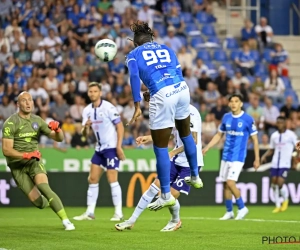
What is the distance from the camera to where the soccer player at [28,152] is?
12828 mm

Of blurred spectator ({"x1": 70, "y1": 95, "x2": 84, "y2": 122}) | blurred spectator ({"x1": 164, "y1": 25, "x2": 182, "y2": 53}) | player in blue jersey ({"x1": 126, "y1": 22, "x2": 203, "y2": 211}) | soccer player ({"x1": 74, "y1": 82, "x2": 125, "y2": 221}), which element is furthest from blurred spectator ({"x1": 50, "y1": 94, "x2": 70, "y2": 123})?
player in blue jersey ({"x1": 126, "y1": 22, "x2": 203, "y2": 211})

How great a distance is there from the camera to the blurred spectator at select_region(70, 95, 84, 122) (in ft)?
74.7

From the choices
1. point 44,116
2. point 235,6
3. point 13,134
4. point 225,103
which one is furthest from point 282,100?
point 13,134

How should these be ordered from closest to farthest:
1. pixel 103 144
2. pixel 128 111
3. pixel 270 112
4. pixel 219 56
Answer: pixel 103 144
pixel 128 111
pixel 270 112
pixel 219 56

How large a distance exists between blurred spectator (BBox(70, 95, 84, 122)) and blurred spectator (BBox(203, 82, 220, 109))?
13.1ft

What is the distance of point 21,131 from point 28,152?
344mm

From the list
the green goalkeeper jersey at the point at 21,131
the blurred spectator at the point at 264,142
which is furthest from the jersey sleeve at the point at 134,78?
the blurred spectator at the point at 264,142

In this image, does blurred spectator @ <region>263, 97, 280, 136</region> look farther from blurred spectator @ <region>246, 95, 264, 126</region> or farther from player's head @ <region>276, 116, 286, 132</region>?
player's head @ <region>276, 116, 286, 132</region>

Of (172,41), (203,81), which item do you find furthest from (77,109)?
(172,41)

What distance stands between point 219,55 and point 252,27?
6.20 feet

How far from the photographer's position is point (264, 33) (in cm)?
2855

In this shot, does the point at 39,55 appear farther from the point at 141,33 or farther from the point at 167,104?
the point at 167,104

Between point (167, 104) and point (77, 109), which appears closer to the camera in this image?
point (167, 104)

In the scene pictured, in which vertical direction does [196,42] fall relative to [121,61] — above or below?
above
